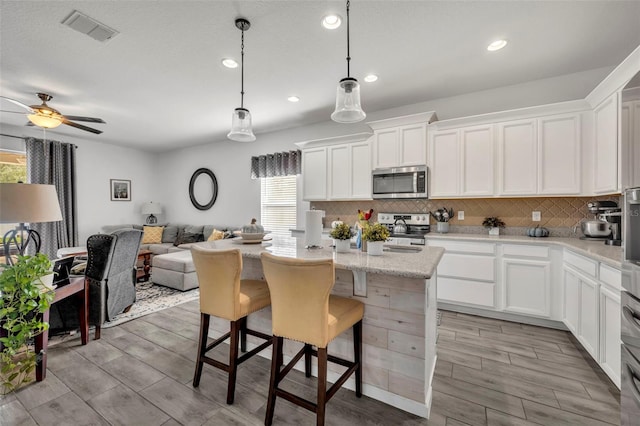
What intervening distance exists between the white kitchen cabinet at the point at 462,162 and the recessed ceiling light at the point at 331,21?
2.00 meters

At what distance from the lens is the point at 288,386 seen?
77.9 inches

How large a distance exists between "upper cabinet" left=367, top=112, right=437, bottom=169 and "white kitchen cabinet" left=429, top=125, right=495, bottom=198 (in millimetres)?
152

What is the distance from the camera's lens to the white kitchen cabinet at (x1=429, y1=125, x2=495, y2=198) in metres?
3.34

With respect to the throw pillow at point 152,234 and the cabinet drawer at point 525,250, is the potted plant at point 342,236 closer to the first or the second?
the cabinet drawer at point 525,250

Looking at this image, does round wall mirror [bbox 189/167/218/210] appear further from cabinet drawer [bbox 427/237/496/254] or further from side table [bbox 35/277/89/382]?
cabinet drawer [bbox 427/237/496/254]

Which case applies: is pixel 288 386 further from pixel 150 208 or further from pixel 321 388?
pixel 150 208

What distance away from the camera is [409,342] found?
5.60ft

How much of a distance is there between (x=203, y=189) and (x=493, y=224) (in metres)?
6.00

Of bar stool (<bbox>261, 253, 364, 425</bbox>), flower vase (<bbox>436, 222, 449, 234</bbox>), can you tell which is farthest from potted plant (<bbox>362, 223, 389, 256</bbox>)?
flower vase (<bbox>436, 222, 449, 234</bbox>)

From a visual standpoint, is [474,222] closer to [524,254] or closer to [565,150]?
[524,254]

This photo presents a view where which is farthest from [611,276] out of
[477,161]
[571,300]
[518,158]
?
[477,161]

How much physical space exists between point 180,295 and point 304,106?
3.37m

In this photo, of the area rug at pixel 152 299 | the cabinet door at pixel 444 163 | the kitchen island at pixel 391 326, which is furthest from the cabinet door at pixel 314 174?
the kitchen island at pixel 391 326

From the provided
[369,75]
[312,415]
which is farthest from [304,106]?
[312,415]
